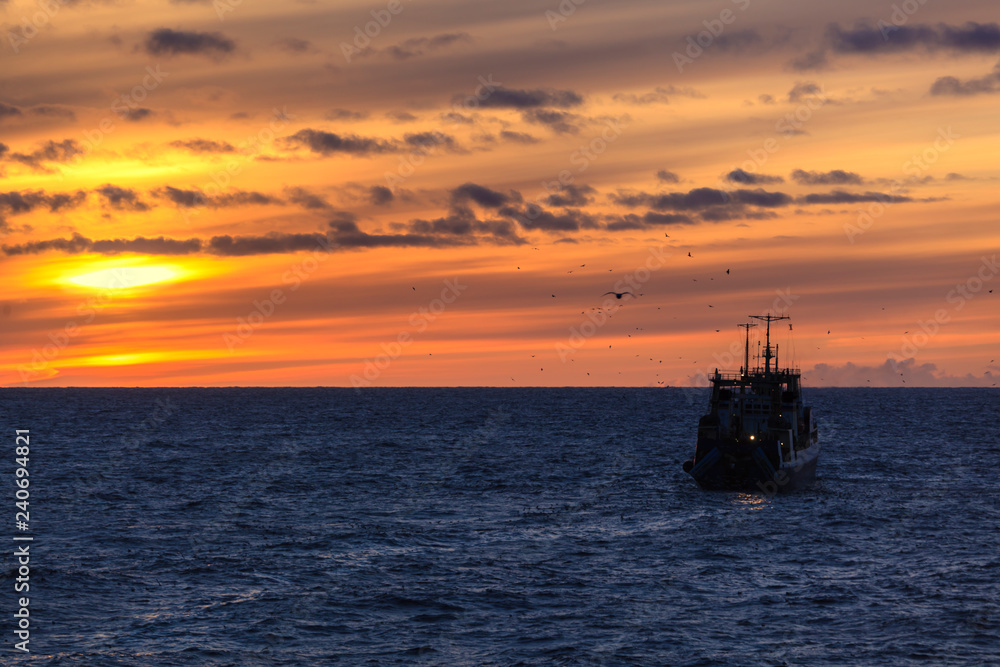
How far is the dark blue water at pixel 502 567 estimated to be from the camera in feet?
104

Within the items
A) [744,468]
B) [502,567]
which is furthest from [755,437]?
[502,567]

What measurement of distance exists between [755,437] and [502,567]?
35633 mm

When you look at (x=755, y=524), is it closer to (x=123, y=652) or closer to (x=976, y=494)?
(x=976, y=494)

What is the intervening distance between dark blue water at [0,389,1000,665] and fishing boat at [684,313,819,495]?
8.25 feet

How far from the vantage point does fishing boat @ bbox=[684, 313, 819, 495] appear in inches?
2756

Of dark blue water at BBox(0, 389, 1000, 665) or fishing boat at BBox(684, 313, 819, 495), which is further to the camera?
fishing boat at BBox(684, 313, 819, 495)

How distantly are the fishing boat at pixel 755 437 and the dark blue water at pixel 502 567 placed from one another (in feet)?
8.25

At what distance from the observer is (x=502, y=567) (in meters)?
43.2

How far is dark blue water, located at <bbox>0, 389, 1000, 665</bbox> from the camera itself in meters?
31.8

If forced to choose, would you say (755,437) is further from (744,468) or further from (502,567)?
(502,567)

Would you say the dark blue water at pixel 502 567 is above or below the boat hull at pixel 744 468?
below

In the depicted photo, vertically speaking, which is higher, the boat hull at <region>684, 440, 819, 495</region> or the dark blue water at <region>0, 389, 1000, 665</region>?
the boat hull at <region>684, 440, 819, 495</region>

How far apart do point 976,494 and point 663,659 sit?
50.6 meters

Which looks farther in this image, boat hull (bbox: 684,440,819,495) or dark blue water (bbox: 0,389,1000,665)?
boat hull (bbox: 684,440,819,495)
